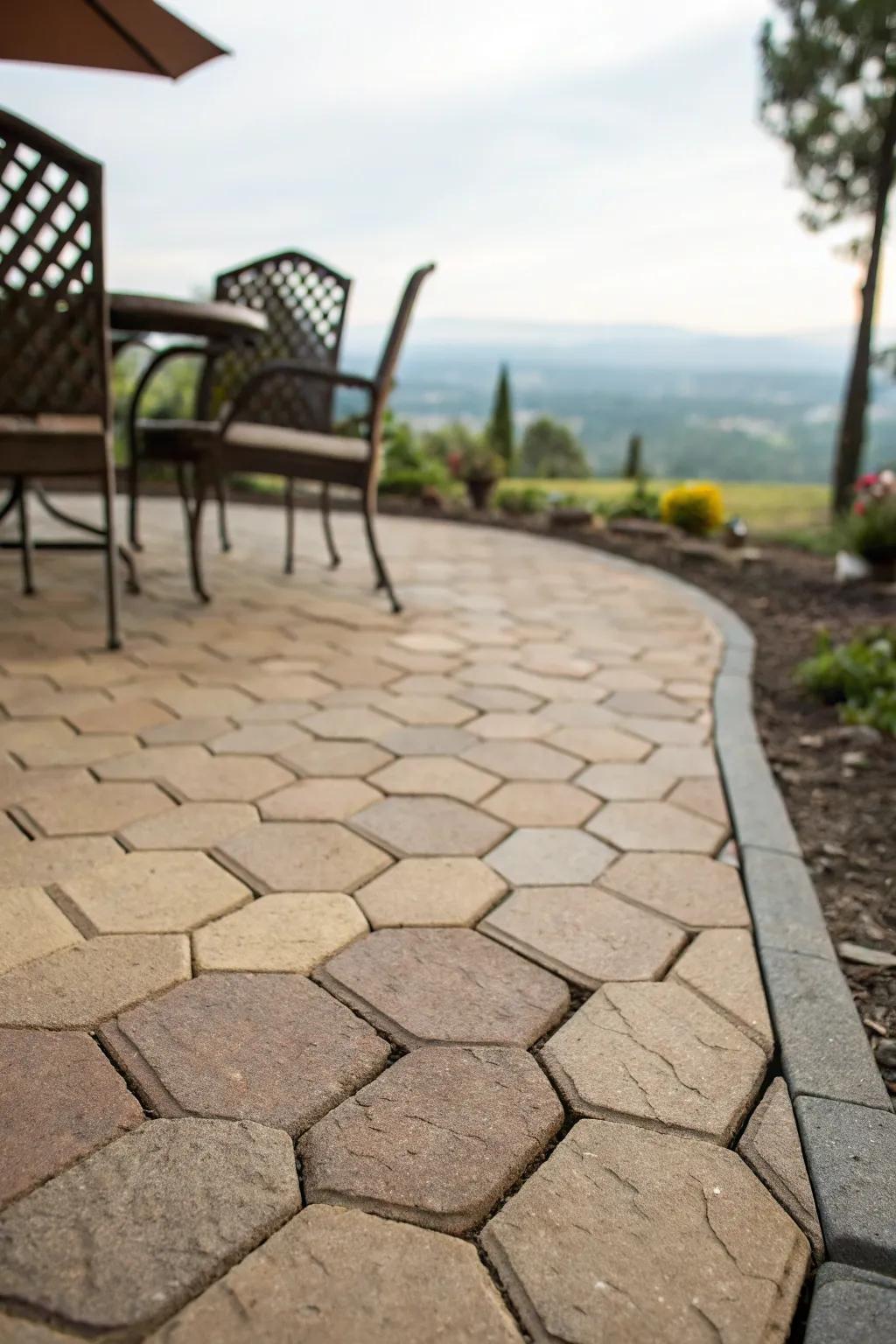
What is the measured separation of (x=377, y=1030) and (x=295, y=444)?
7.67 ft

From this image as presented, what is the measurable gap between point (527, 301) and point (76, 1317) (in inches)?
1087

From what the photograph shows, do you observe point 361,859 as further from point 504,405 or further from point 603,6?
point 504,405

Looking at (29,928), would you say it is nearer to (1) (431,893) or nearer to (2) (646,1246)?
(1) (431,893)

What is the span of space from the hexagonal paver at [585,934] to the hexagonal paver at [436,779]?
393 mm

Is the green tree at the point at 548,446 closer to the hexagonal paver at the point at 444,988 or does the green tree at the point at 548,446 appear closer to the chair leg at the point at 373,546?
the chair leg at the point at 373,546

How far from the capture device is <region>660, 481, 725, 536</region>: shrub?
6172mm

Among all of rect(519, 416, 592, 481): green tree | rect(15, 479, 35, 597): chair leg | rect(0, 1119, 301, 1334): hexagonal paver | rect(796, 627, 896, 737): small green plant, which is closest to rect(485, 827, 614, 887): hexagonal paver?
rect(0, 1119, 301, 1334): hexagonal paver

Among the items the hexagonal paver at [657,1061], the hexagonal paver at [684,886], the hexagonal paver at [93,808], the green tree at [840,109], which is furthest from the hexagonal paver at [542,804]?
the green tree at [840,109]

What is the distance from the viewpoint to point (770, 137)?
9.36 metres

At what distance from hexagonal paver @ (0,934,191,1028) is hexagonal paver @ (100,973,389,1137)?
4cm

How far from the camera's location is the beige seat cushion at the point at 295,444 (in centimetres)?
298

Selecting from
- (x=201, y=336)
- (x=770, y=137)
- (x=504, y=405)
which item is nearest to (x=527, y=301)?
(x=504, y=405)

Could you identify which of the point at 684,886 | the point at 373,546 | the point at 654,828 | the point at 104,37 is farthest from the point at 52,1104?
the point at 104,37

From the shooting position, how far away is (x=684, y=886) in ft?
4.85
